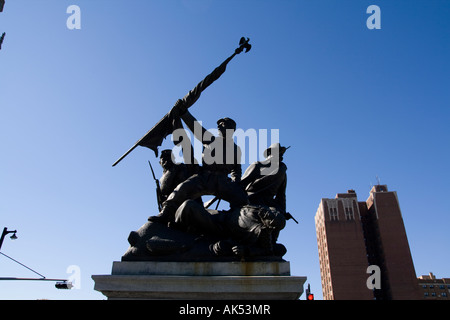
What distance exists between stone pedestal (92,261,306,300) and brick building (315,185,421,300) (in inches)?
3066

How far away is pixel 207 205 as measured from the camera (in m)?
7.14

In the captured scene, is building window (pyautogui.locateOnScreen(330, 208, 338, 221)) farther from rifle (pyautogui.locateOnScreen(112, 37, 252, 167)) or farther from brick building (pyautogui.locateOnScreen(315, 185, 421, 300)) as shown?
rifle (pyautogui.locateOnScreen(112, 37, 252, 167))

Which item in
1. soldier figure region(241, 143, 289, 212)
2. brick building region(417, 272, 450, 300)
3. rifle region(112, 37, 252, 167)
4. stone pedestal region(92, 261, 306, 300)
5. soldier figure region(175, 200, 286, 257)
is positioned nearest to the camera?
stone pedestal region(92, 261, 306, 300)

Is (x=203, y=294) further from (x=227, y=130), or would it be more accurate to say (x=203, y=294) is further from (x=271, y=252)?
(x=227, y=130)

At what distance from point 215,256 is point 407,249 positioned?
88.2 metres

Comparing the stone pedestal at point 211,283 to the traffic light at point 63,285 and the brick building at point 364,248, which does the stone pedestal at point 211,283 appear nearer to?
the traffic light at point 63,285

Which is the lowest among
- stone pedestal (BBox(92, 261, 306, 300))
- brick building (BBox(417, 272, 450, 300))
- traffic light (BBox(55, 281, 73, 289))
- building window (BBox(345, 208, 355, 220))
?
stone pedestal (BBox(92, 261, 306, 300))

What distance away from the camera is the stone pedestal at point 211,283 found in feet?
15.1

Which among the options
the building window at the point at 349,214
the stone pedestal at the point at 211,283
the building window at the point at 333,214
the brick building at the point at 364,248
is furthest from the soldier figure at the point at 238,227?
the building window at the point at 349,214

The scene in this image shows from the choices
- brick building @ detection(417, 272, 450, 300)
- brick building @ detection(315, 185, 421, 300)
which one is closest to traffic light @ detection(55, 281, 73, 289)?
brick building @ detection(315, 185, 421, 300)

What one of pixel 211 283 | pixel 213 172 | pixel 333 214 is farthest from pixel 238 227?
pixel 333 214

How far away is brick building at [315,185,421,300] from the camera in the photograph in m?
76.9
